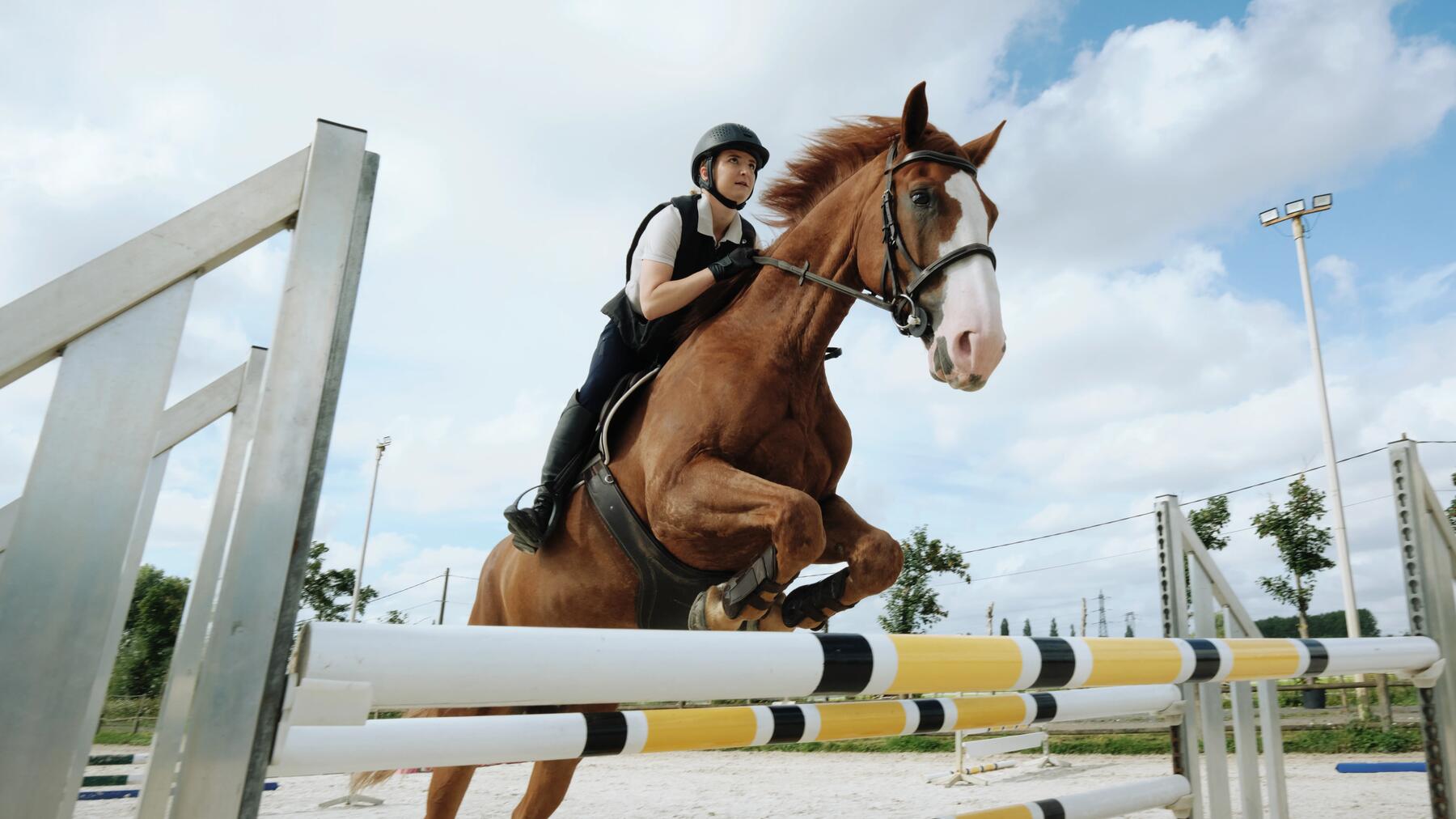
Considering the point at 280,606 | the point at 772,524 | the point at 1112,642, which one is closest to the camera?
the point at 280,606

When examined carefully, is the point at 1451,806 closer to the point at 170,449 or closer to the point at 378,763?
the point at 378,763

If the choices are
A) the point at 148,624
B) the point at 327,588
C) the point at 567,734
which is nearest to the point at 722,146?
the point at 567,734

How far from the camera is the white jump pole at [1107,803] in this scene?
7.55ft

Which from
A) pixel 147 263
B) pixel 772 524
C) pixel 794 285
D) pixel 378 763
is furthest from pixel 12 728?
pixel 794 285

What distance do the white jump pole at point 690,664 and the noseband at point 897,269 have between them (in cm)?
100

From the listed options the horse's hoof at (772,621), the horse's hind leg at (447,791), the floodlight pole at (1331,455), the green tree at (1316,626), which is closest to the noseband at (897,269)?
the horse's hoof at (772,621)

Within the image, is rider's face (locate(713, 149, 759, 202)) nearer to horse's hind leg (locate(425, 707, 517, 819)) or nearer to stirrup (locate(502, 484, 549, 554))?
stirrup (locate(502, 484, 549, 554))

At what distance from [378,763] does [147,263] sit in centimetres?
138

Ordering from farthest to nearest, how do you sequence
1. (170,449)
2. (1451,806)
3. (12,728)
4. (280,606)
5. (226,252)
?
(1451,806)
(170,449)
(226,252)
(280,606)
(12,728)

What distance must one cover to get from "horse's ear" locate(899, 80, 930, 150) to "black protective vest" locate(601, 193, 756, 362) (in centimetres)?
74

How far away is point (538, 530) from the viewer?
9.40 feet

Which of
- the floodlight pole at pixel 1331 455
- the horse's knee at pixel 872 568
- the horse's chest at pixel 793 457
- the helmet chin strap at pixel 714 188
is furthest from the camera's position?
the floodlight pole at pixel 1331 455

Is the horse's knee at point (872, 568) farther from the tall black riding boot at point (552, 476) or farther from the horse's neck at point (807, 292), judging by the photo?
the tall black riding boot at point (552, 476)

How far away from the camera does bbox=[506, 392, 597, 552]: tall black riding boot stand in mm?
2842
